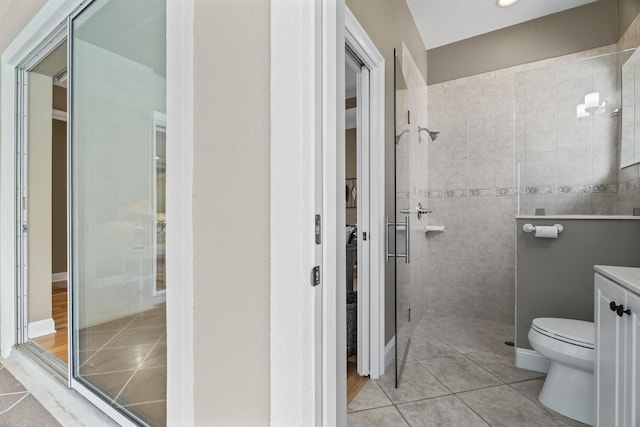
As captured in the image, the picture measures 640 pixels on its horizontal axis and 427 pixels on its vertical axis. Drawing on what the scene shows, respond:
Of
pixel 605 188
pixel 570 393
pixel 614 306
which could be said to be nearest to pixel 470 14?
pixel 605 188

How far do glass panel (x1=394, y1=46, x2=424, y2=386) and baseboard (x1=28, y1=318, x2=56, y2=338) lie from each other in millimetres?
2688

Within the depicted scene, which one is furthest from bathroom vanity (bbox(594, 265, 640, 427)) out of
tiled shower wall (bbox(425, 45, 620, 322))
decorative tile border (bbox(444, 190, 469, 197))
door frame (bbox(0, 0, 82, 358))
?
door frame (bbox(0, 0, 82, 358))

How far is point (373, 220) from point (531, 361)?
4.72 ft

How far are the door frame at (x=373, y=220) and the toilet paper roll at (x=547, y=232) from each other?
1051 millimetres

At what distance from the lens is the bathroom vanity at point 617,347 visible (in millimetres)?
1024

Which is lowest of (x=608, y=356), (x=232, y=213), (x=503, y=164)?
(x=608, y=356)

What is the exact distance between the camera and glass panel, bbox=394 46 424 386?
6.55 ft

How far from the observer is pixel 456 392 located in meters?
1.88

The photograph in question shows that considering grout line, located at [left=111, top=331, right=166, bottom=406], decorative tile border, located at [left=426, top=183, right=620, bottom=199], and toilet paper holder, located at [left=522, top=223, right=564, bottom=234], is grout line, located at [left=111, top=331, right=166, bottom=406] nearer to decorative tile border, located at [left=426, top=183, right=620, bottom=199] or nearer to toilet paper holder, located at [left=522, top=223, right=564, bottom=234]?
toilet paper holder, located at [left=522, top=223, right=564, bottom=234]

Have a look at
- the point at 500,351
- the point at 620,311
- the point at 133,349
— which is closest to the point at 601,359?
the point at 620,311

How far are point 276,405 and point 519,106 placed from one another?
2876mm

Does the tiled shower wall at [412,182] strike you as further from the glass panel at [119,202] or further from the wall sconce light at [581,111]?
the glass panel at [119,202]

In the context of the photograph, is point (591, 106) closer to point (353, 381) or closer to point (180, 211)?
point (353, 381)

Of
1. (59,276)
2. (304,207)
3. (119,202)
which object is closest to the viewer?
(304,207)
